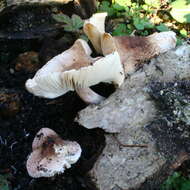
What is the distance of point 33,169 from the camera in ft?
7.31

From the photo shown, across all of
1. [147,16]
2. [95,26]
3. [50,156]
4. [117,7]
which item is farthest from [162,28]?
[50,156]

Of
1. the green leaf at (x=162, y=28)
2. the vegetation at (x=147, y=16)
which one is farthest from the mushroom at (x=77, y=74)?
the green leaf at (x=162, y=28)

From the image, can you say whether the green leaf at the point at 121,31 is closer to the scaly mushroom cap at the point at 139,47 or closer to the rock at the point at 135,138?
the scaly mushroom cap at the point at 139,47

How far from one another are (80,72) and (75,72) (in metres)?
0.03

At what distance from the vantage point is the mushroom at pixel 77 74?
215cm

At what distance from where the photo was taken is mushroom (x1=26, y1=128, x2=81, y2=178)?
221 centimetres

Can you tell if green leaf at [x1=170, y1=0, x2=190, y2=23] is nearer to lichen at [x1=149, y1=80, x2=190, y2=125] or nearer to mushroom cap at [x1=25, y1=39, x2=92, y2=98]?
lichen at [x1=149, y1=80, x2=190, y2=125]

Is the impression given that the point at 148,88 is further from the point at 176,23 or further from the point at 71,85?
the point at 176,23

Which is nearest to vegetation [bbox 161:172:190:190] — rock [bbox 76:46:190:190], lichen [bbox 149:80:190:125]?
rock [bbox 76:46:190:190]

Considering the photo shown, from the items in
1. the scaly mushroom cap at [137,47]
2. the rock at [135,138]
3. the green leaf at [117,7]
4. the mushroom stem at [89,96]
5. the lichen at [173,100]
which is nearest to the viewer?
the rock at [135,138]

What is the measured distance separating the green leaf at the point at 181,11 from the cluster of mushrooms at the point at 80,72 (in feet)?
3.04

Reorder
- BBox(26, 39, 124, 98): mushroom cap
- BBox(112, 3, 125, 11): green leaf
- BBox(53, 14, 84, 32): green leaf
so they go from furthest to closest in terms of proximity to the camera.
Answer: BBox(112, 3, 125, 11): green leaf < BBox(53, 14, 84, 32): green leaf < BBox(26, 39, 124, 98): mushroom cap

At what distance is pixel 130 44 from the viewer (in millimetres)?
2723

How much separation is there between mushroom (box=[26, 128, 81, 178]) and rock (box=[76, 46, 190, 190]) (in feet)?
0.63
